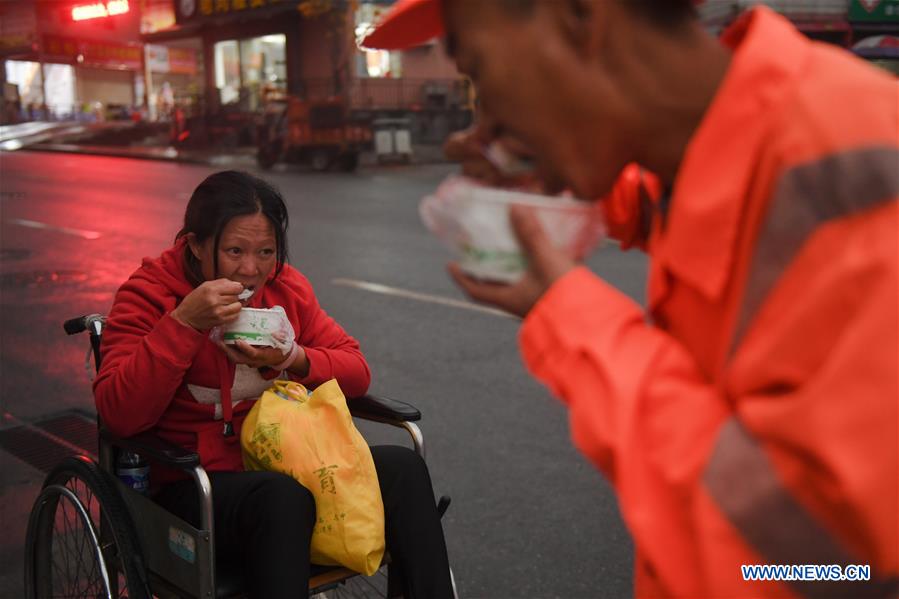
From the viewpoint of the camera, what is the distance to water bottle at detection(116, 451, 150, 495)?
8.37ft

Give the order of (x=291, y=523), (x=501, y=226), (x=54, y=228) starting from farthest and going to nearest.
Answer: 1. (x=54, y=228)
2. (x=291, y=523)
3. (x=501, y=226)

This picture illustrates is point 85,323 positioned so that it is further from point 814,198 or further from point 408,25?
point 814,198

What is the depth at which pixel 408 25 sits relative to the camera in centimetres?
133

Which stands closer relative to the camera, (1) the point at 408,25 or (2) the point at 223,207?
(1) the point at 408,25

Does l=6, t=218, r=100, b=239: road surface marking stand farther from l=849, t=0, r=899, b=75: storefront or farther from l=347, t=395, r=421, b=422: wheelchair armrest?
l=849, t=0, r=899, b=75: storefront

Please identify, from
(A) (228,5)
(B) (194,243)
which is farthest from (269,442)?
(A) (228,5)

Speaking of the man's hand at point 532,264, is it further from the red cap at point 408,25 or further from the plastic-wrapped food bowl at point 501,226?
the red cap at point 408,25

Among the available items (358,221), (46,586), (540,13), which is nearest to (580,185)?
(540,13)

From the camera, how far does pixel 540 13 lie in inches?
41.1

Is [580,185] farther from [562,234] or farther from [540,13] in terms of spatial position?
[540,13]

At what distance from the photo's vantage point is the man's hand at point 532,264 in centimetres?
111

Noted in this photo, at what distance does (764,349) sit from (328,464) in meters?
1.63

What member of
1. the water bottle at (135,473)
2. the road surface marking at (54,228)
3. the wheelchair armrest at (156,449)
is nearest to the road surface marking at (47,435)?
the water bottle at (135,473)

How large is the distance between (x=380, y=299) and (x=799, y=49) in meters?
6.41
